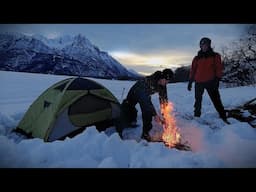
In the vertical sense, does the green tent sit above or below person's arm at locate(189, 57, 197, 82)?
below

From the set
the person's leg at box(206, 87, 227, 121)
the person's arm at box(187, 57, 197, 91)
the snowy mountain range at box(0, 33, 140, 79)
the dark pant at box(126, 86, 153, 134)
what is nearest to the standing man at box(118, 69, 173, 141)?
the dark pant at box(126, 86, 153, 134)

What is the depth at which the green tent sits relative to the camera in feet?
11.5

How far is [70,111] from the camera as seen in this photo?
360cm

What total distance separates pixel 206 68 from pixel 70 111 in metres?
1.94

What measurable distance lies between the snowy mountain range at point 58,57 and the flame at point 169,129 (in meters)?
0.77

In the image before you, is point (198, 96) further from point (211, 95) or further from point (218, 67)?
point (218, 67)

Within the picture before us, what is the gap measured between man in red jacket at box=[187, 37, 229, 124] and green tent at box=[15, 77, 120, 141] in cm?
121

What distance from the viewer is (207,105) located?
15.6ft

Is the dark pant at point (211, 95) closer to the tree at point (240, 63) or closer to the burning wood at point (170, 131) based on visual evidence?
the tree at point (240, 63)

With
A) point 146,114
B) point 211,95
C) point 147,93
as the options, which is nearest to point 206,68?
point 211,95

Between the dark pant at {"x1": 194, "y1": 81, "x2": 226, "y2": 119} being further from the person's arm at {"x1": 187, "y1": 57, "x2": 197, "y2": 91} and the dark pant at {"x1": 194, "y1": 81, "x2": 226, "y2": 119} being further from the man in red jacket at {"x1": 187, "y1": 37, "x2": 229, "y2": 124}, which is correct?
the person's arm at {"x1": 187, "y1": 57, "x2": 197, "y2": 91}

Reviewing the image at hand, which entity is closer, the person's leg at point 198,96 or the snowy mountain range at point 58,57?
the snowy mountain range at point 58,57

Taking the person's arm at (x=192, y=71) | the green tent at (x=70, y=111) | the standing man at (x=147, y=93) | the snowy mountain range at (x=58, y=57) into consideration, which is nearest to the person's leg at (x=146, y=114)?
the standing man at (x=147, y=93)

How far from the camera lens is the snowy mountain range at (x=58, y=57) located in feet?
12.1
